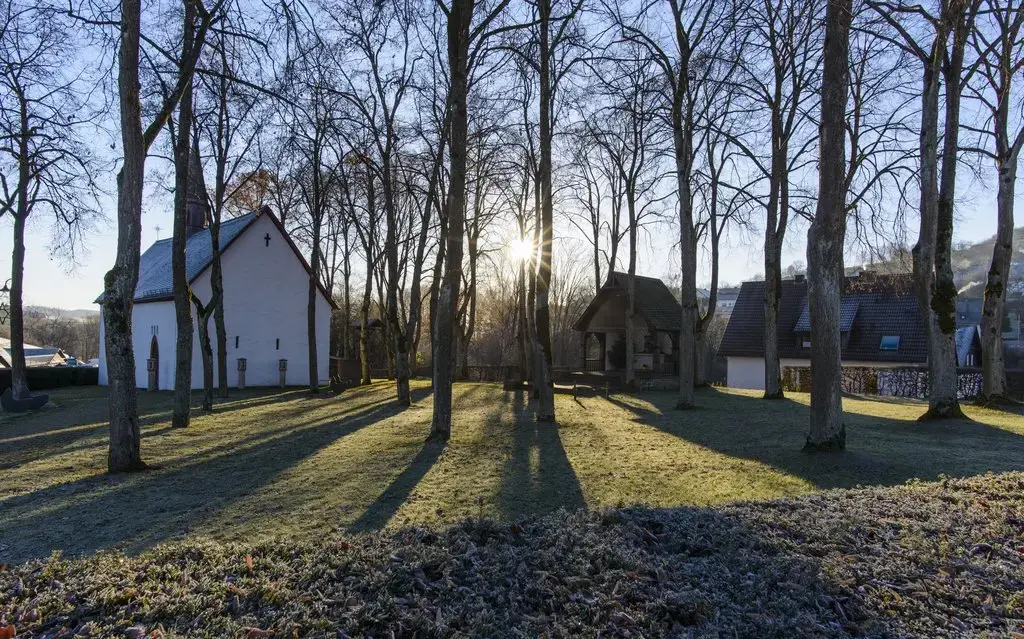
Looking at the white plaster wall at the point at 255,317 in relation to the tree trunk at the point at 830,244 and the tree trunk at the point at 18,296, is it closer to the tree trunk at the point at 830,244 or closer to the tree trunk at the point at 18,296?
the tree trunk at the point at 18,296

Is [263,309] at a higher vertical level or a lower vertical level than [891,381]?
higher

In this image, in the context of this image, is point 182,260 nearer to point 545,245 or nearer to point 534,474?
point 545,245

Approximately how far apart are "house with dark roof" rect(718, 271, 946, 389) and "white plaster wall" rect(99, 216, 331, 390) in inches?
914

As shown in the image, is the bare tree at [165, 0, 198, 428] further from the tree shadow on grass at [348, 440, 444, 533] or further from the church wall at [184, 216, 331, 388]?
the church wall at [184, 216, 331, 388]

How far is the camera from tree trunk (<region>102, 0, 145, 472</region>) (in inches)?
319

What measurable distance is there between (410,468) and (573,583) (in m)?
5.39

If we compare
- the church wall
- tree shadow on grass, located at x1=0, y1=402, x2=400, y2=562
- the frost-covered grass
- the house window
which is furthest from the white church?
the house window

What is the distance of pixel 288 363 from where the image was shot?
28.9 m

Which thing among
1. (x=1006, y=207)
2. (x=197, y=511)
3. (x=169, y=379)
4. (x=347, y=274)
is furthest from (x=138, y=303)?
(x=1006, y=207)

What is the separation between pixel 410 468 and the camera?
8461 millimetres

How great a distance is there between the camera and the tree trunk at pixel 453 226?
10227mm

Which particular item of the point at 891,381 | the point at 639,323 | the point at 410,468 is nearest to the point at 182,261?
the point at 410,468

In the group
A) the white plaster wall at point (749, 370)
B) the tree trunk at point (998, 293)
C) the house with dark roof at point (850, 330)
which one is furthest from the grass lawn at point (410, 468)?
the white plaster wall at point (749, 370)

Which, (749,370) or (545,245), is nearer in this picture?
(545,245)
